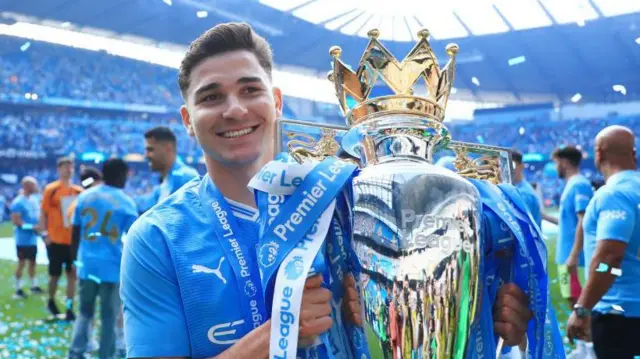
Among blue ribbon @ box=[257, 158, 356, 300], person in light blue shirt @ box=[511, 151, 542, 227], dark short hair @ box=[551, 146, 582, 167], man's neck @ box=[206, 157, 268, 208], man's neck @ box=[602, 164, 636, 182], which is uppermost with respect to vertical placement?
dark short hair @ box=[551, 146, 582, 167]

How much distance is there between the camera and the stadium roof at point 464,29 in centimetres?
2127

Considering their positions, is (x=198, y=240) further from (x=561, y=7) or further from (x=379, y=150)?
(x=561, y=7)

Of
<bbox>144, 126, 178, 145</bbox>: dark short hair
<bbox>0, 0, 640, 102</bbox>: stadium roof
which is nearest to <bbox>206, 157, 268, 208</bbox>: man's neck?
<bbox>144, 126, 178, 145</bbox>: dark short hair

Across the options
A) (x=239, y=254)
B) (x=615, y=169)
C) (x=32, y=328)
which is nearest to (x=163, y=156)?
(x=32, y=328)

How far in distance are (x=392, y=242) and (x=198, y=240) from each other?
14.7 inches

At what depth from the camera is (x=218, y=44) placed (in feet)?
3.79

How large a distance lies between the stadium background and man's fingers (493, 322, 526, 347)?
769 inches

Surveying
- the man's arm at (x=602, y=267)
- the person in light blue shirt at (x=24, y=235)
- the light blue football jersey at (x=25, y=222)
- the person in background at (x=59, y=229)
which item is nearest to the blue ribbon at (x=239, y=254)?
the man's arm at (x=602, y=267)

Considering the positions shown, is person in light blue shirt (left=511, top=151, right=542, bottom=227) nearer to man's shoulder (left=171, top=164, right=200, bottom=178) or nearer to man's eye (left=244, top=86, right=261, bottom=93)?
man's shoulder (left=171, top=164, right=200, bottom=178)

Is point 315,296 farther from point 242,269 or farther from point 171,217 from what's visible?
point 171,217

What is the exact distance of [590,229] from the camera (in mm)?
3363

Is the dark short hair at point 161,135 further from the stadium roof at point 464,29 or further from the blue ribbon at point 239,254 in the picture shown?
the stadium roof at point 464,29

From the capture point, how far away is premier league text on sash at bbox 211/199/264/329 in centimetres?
103

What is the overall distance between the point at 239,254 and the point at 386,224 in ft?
0.98
